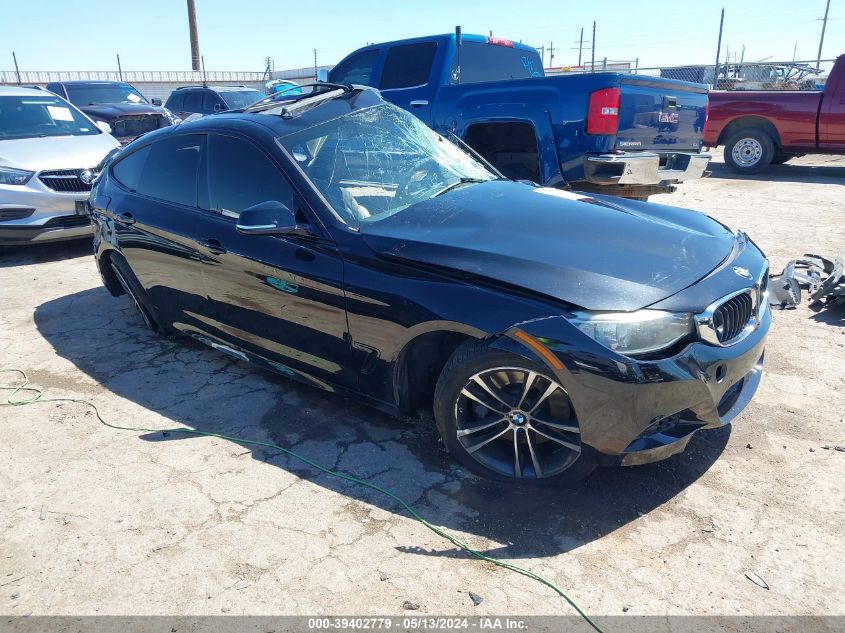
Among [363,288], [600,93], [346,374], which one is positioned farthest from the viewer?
[600,93]

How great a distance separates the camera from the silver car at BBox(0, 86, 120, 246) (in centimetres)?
669

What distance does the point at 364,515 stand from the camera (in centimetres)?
274

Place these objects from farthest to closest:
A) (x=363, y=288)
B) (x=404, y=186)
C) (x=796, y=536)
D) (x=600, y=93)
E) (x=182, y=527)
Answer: (x=600, y=93) < (x=404, y=186) < (x=363, y=288) < (x=182, y=527) < (x=796, y=536)

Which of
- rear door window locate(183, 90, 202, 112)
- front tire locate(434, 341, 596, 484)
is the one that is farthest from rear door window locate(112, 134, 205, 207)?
rear door window locate(183, 90, 202, 112)

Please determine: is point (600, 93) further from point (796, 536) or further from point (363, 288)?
point (796, 536)

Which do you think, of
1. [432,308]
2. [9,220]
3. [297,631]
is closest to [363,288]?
[432,308]

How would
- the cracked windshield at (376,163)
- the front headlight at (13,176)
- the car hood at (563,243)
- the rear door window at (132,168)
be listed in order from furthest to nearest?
the front headlight at (13,176) → the rear door window at (132,168) → the cracked windshield at (376,163) → the car hood at (563,243)

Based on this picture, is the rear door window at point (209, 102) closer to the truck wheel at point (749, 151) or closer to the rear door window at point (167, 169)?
the rear door window at point (167, 169)

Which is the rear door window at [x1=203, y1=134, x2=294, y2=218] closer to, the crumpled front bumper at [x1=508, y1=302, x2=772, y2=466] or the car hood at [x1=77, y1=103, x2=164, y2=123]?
the crumpled front bumper at [x1=508, y1=302, x2=772, y2=466]

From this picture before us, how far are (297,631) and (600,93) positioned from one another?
4855 millimetres

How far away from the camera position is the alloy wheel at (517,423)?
264 cm

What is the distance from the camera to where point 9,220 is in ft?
21.9

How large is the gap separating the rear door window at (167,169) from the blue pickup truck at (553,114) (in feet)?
10.2

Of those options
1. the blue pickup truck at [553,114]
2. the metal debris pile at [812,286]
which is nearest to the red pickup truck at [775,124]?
the blue pickup truck at [553,114]
